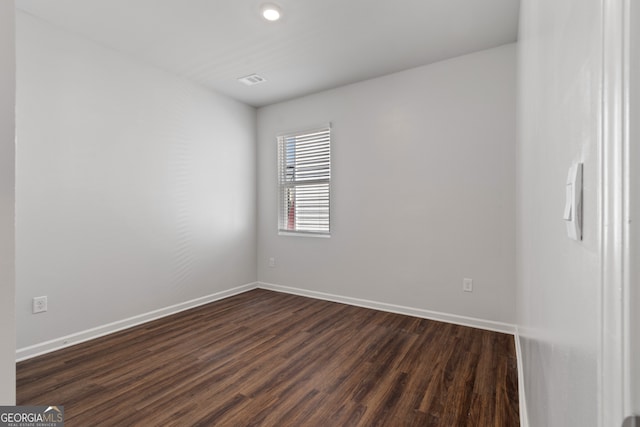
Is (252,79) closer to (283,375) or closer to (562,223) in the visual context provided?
(283,375)

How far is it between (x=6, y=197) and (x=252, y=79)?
3.14 metres

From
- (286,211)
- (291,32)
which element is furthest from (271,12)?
(286,211)

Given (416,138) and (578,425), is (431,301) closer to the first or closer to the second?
(416,138)

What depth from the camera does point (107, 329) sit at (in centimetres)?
275

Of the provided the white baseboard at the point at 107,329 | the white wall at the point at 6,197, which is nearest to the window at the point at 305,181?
the white baseboard at the point at 107,329

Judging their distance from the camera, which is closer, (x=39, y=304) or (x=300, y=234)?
(x=39, y=304)

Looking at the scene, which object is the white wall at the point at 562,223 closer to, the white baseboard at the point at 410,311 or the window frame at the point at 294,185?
the white baseboard at the point at 410,311

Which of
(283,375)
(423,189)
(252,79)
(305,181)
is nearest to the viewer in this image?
(283,375)

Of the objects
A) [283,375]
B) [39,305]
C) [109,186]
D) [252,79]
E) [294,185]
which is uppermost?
[252,79]

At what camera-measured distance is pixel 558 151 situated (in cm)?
65

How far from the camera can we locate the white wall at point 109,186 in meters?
2.33

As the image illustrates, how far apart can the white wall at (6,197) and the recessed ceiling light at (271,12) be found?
1893 mm

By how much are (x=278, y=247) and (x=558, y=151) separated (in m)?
3.78

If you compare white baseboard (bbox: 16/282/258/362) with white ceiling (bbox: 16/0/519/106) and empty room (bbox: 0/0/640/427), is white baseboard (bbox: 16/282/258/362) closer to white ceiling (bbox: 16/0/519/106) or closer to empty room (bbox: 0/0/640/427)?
empty room (bbox: 0/0/640/427)
